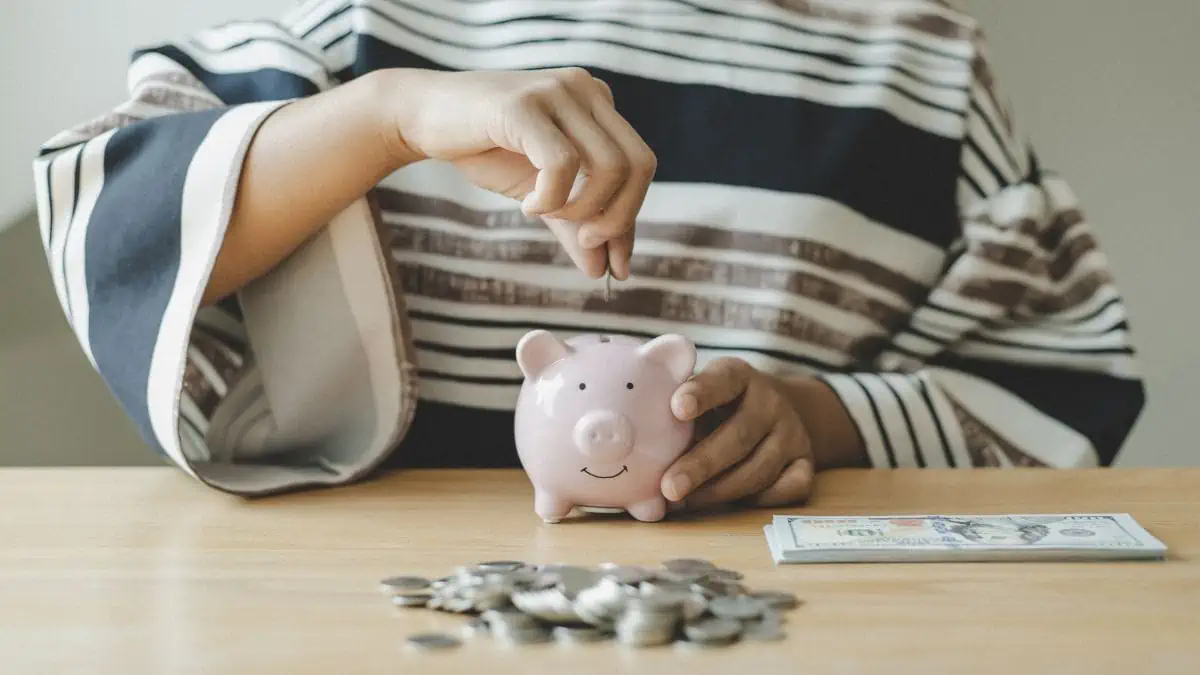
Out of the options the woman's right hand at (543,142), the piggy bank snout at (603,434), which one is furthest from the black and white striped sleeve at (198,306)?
the piggy bank snout at (603,434)

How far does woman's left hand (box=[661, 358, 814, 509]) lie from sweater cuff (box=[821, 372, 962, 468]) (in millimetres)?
125

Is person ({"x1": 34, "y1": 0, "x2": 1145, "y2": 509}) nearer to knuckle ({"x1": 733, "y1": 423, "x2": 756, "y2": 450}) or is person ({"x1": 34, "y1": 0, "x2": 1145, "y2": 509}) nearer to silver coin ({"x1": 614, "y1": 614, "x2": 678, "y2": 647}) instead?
knuckle ({"x1": 733, "y1": 423, "x2": 756, "y2": 450})

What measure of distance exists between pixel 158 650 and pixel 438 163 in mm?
533

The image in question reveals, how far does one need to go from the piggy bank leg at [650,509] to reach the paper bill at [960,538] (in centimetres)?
6

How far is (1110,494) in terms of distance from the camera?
681mm

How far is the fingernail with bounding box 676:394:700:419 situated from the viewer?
1.95ft

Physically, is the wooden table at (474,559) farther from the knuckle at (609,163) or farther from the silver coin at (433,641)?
the knuckle at (609,163)

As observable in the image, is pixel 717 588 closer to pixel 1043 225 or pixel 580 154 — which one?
pixel 580 154

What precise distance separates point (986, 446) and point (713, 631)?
0.48 metres

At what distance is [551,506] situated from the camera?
614 mm

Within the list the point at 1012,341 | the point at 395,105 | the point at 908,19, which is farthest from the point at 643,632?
the point at 908,19

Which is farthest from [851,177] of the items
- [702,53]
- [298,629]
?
[298,629]

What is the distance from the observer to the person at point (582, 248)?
27.5 inches

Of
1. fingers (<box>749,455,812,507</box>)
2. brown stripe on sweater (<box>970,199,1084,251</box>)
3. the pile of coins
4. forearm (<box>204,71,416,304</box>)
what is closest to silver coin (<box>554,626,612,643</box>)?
the pile of coins
